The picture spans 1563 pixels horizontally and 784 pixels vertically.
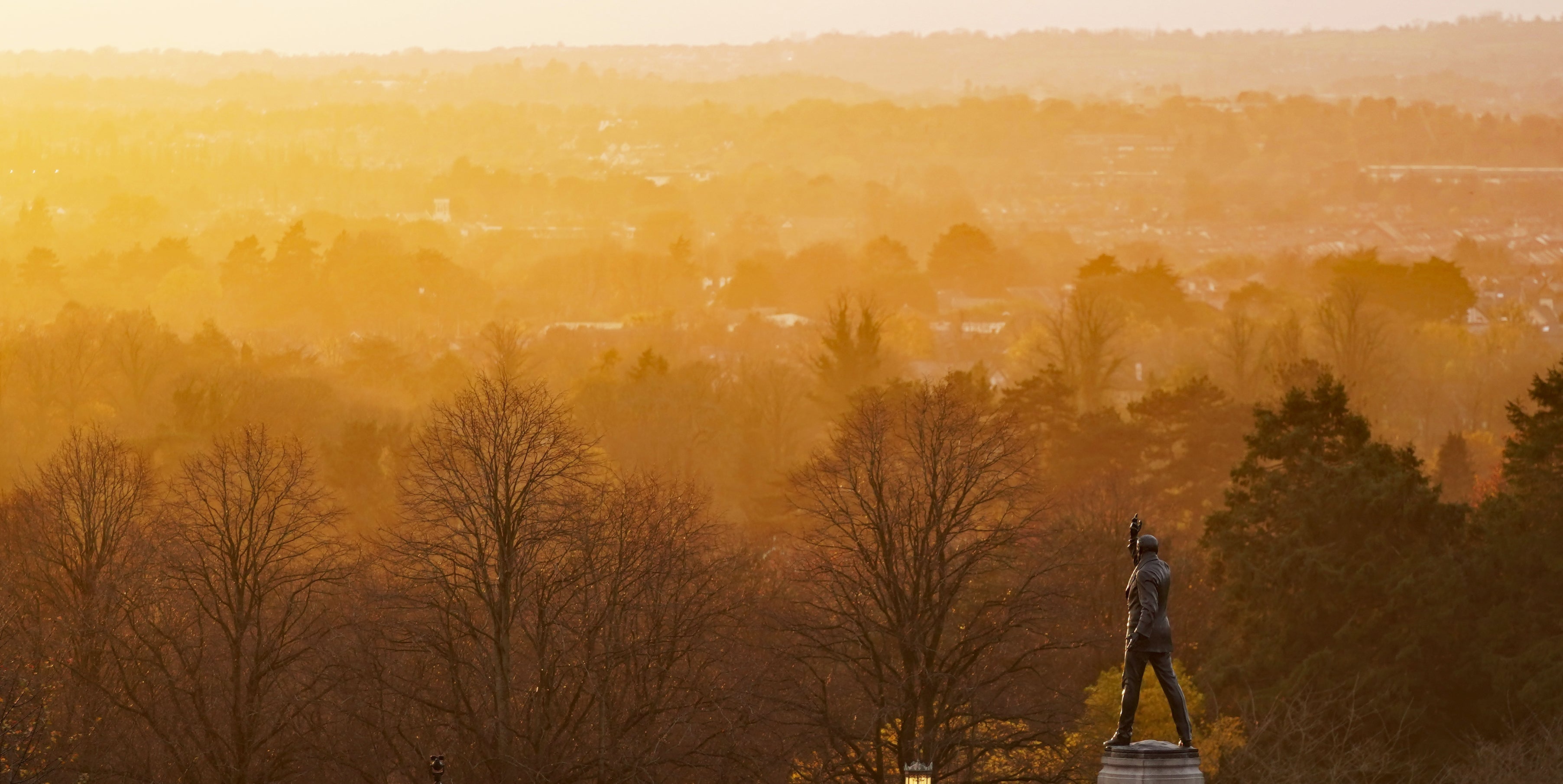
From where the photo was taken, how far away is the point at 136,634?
48.6m

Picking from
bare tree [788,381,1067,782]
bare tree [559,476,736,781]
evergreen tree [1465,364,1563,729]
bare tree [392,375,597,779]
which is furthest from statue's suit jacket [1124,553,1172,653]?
evergreen tree [1465,364,1563,729]

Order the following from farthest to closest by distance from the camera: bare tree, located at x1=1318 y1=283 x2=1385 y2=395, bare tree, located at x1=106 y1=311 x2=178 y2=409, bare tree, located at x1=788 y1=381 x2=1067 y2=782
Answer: bare tree, located at x1=1318 y1=283 x2=1385 y2=395 < bare tree, located at x1=106 y1=311 x2=178 y2=409 < bare tree, located at x1=788 y1=381 x2=1067 y2=782

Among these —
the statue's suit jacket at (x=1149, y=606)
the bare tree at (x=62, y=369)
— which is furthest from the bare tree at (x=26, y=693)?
the bare tree at (x=62, y=369)

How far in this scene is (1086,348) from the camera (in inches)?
5089

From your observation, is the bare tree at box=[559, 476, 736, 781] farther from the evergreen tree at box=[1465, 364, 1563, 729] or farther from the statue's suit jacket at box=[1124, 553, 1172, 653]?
the statue's suit jacket at box=[1124, 553, 1172, 653]

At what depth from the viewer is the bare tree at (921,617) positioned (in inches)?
1799

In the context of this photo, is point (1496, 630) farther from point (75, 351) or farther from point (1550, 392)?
point (75, 351)

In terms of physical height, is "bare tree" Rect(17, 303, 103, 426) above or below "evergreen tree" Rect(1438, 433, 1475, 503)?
above

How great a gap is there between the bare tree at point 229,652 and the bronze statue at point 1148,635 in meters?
23.5

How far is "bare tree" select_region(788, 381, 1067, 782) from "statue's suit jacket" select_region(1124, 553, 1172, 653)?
17.5 metres

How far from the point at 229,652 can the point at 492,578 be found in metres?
10.7

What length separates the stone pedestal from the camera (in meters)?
25.7

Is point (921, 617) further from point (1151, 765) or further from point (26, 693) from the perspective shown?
point (1151, 765)

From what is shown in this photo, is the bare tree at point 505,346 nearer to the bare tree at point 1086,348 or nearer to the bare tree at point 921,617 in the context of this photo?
the bare tree at point 1086,348
